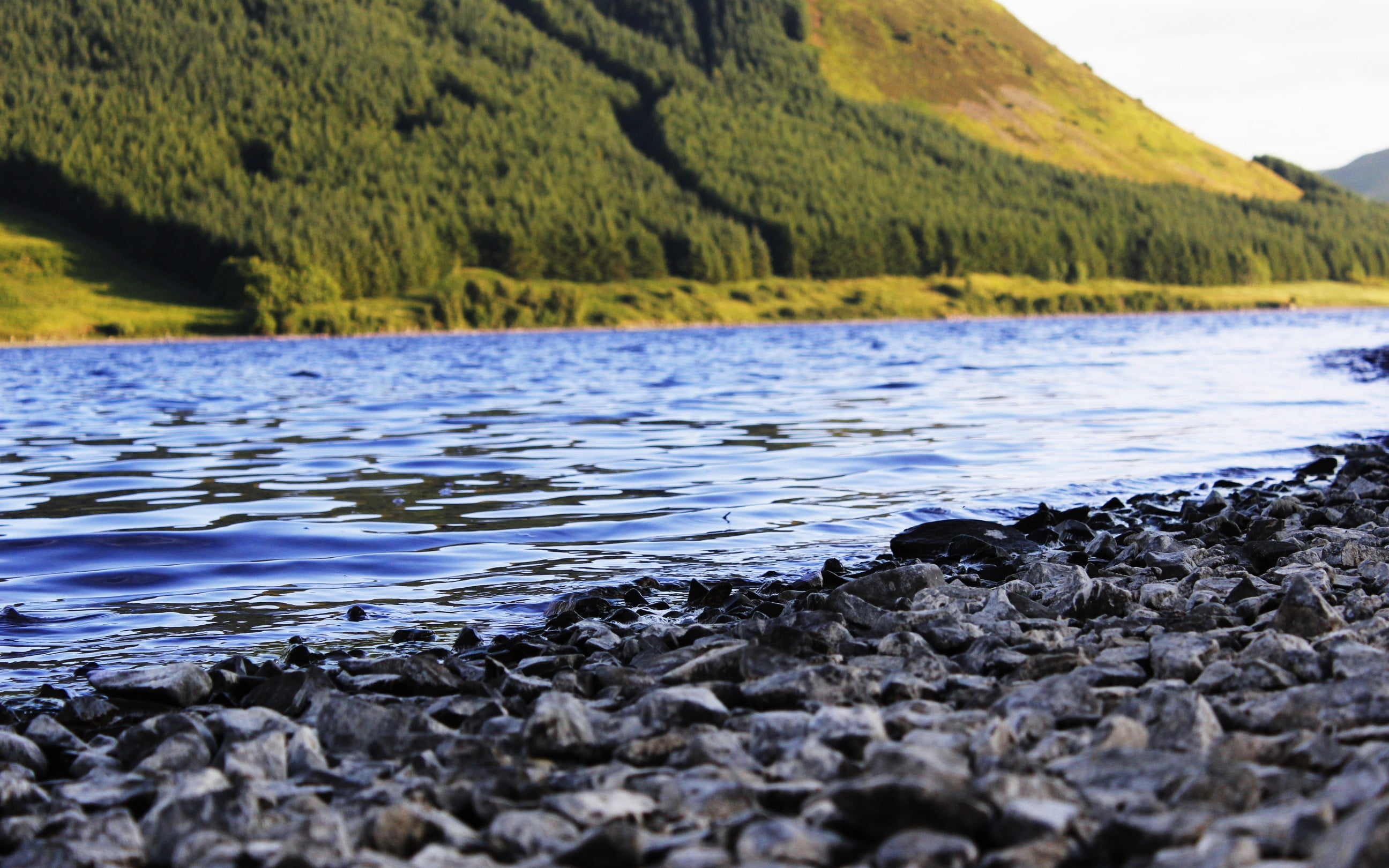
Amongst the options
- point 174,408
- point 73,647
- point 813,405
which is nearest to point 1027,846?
point 73,647

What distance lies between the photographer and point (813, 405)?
29.2 meters

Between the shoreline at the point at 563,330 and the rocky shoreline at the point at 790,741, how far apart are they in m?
124

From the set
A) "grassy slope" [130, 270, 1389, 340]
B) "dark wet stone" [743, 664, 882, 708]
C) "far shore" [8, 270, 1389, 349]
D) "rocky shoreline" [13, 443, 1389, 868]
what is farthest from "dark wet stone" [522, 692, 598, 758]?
"grassy slope" [130, 270, 1389, 340]

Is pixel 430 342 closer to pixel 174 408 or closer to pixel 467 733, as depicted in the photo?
pixel 174 408

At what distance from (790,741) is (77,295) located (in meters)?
160

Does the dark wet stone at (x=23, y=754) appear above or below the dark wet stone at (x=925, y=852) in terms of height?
below

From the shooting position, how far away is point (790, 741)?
5.22 metres

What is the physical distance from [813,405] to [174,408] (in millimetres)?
16190

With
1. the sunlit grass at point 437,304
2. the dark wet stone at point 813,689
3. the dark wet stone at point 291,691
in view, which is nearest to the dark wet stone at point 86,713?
the dark wet stone at point 291,691

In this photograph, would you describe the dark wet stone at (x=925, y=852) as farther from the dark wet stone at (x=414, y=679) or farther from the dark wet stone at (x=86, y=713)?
the dark wet stone at (x=86, y=713)

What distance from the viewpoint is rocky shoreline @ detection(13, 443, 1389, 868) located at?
392 cm

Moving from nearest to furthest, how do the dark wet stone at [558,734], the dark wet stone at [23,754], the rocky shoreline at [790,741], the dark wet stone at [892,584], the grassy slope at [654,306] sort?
the rocky shoreline at [790,741]
the dark wet stone at [558,734]
the dark wet stone at [23,754]
the dark wet stone at [892,584]
the grassy slope at [654,306]

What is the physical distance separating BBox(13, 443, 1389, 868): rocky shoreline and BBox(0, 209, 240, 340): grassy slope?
140237 millimetres

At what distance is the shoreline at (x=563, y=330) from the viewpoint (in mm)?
130750
